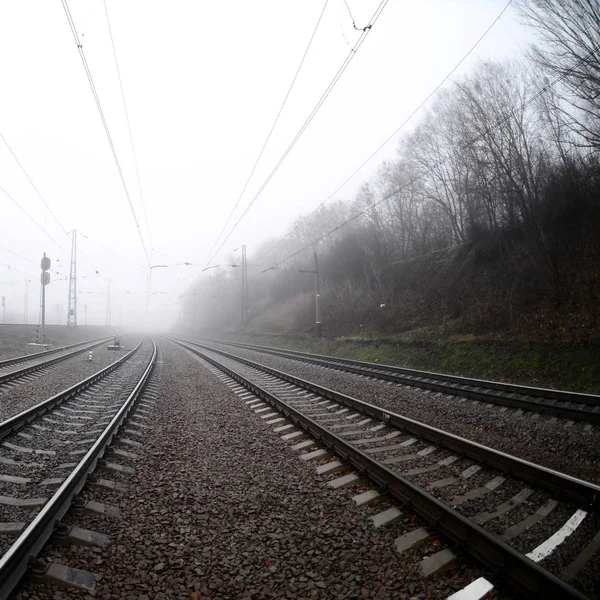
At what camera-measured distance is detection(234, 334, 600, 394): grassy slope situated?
1130 centimetres

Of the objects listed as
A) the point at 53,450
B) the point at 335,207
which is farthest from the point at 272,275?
the point at 53,450

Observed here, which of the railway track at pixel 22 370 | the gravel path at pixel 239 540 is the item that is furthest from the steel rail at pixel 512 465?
the railway track at pixel 22 370

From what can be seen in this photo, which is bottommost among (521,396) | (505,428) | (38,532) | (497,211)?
(505,428)

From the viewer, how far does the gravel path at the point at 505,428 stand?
230 inches

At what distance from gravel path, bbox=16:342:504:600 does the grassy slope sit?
944 cm

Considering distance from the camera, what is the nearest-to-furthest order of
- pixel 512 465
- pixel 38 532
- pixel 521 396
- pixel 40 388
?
pixel 38 532 < pixel 512 465 < pixel 521 396 < pixel 40 388

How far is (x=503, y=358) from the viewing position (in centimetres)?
1407

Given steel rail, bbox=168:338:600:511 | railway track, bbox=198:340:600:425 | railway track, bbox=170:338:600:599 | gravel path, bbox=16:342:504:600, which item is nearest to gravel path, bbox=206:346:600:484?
railway track, bbox=198:340:600:425

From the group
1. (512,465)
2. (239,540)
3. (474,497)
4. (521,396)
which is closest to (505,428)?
(521,396)

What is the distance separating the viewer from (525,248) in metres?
18.3

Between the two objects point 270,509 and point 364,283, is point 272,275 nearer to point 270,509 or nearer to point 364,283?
point 364,283

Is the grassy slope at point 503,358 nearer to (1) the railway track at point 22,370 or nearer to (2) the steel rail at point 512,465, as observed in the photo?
(2) the steel rail at point 512,465

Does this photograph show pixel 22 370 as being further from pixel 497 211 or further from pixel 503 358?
pixel 497 211

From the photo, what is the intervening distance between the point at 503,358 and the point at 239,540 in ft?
42.7
